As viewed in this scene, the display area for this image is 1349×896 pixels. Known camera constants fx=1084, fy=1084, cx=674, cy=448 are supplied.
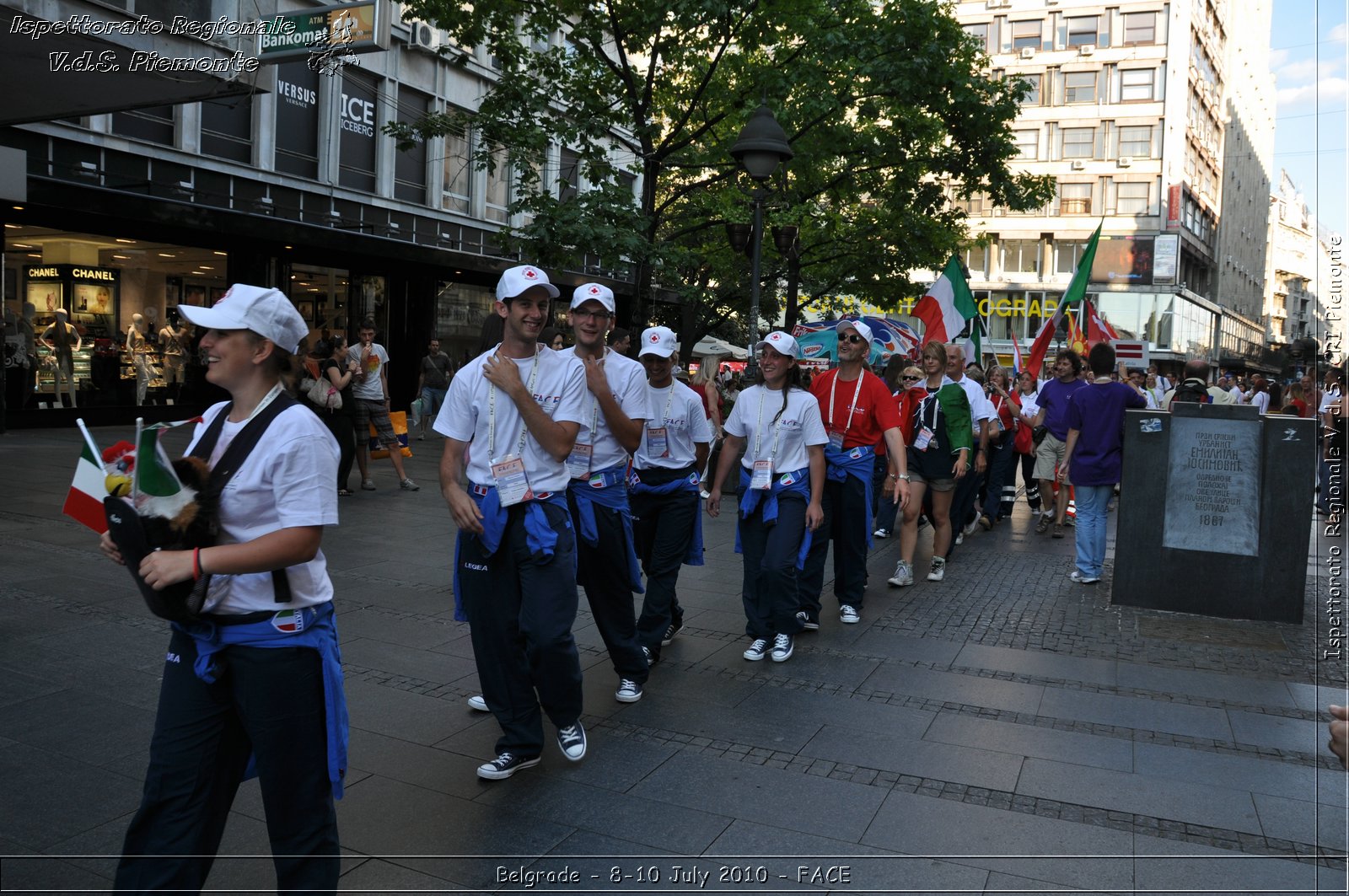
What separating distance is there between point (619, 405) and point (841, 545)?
9.00 ft

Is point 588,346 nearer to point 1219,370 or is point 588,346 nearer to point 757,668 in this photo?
point 757,668

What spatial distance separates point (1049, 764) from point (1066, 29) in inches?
2316

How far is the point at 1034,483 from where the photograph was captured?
1488cm

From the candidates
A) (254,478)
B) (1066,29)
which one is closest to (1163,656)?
(254,478)

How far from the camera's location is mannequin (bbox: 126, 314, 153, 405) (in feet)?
63.4

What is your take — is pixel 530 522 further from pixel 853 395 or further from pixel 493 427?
pixel 853 395

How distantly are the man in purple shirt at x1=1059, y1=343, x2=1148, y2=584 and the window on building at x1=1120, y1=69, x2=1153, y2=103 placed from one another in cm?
5232

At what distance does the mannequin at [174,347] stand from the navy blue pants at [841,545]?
54.1 feet

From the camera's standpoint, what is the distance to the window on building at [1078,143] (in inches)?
2208

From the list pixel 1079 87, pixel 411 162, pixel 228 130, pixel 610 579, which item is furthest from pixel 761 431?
pixel 1079 87

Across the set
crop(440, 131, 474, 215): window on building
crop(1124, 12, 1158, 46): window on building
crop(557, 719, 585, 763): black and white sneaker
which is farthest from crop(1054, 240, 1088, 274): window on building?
crop(557, 719, 585, 763): black and white sneaker

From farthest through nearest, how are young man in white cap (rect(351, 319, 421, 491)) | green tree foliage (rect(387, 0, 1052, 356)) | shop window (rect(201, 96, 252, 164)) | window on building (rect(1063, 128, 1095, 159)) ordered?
window on building (rect(1063, 128, 1095, 159)) → shop window (rect(201, 96, 252, 164)) → green tree foliage (rect(387, 0, 1052, 356)) → young man in white cap (rect(351, 319, 421, 491))

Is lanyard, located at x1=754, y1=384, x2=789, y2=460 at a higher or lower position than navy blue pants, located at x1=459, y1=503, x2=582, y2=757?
higher

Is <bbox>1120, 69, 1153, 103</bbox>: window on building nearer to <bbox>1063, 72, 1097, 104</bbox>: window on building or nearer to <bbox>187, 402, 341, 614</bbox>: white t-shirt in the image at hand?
<bbox>1063, 72, 1097, 104</bbox>: window on building
